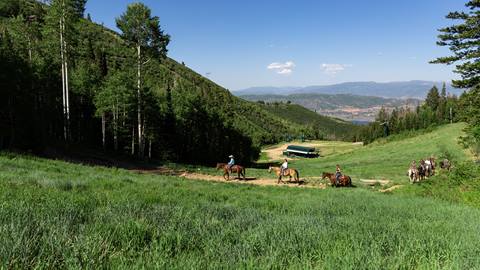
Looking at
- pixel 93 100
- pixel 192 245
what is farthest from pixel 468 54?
pixel 93 100

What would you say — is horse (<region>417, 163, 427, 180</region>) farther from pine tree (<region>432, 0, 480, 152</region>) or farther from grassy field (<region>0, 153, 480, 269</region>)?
grassy field (<region>0, 153, 480, 269</region>)

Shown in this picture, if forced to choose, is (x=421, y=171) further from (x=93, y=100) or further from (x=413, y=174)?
(x=93, y=100)

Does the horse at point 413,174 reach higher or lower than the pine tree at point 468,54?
lower

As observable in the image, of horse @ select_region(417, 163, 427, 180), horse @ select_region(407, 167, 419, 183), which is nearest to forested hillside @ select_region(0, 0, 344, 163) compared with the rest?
horse @ select_region(407, 167, 419, 183)

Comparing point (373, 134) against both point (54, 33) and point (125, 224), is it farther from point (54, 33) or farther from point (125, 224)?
point (125, 224)

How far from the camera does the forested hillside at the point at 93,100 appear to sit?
108 feet

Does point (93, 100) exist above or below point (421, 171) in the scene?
above

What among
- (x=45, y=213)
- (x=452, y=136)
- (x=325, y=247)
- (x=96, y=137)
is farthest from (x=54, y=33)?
(x=452, y=136)

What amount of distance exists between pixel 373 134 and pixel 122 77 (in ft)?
426

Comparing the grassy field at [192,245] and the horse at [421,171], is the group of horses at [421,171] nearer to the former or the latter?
the horse at [421,171]

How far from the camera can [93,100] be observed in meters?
52.5

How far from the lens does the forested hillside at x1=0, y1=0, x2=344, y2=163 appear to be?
108 feet

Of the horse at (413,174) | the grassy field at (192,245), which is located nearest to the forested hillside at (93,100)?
the grassy field at (192,245)

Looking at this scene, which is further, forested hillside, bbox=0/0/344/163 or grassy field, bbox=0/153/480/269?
forested hillside, bbox=0/0/344/163
